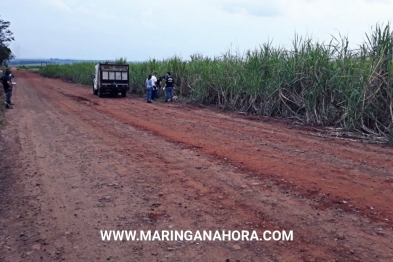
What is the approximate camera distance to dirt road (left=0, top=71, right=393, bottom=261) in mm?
3926

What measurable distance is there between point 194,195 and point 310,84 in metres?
8.26

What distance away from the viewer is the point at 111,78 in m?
24.8

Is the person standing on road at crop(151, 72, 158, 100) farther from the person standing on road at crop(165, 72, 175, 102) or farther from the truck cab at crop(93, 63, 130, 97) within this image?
the truck cab at crop(93, 63, 130, 97)

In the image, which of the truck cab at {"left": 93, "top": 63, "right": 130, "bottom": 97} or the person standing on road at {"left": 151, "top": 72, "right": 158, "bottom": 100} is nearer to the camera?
the person standing on road at {"left": 151, "top": 72, "right": 158, "bottom": 100}

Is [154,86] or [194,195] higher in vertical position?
[154,86]

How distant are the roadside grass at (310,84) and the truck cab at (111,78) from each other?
20.3 ft

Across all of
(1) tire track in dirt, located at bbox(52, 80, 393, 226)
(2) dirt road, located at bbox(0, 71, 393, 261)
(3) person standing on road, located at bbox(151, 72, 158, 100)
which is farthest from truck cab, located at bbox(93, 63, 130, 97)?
(2) dirt road, located at bbox(0, 71, 393, 261)

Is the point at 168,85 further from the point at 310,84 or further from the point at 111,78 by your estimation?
the point at 310,84

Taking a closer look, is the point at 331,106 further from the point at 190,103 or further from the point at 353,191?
the point at 190,103

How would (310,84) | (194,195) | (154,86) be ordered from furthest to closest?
(154,86)
(310,84)
(194,195)

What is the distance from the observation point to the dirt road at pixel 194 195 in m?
3.93

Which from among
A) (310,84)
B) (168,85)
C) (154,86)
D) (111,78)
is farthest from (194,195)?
(111,78)

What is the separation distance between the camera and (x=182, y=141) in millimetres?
9289

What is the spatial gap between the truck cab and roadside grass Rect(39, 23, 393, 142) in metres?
6.19
